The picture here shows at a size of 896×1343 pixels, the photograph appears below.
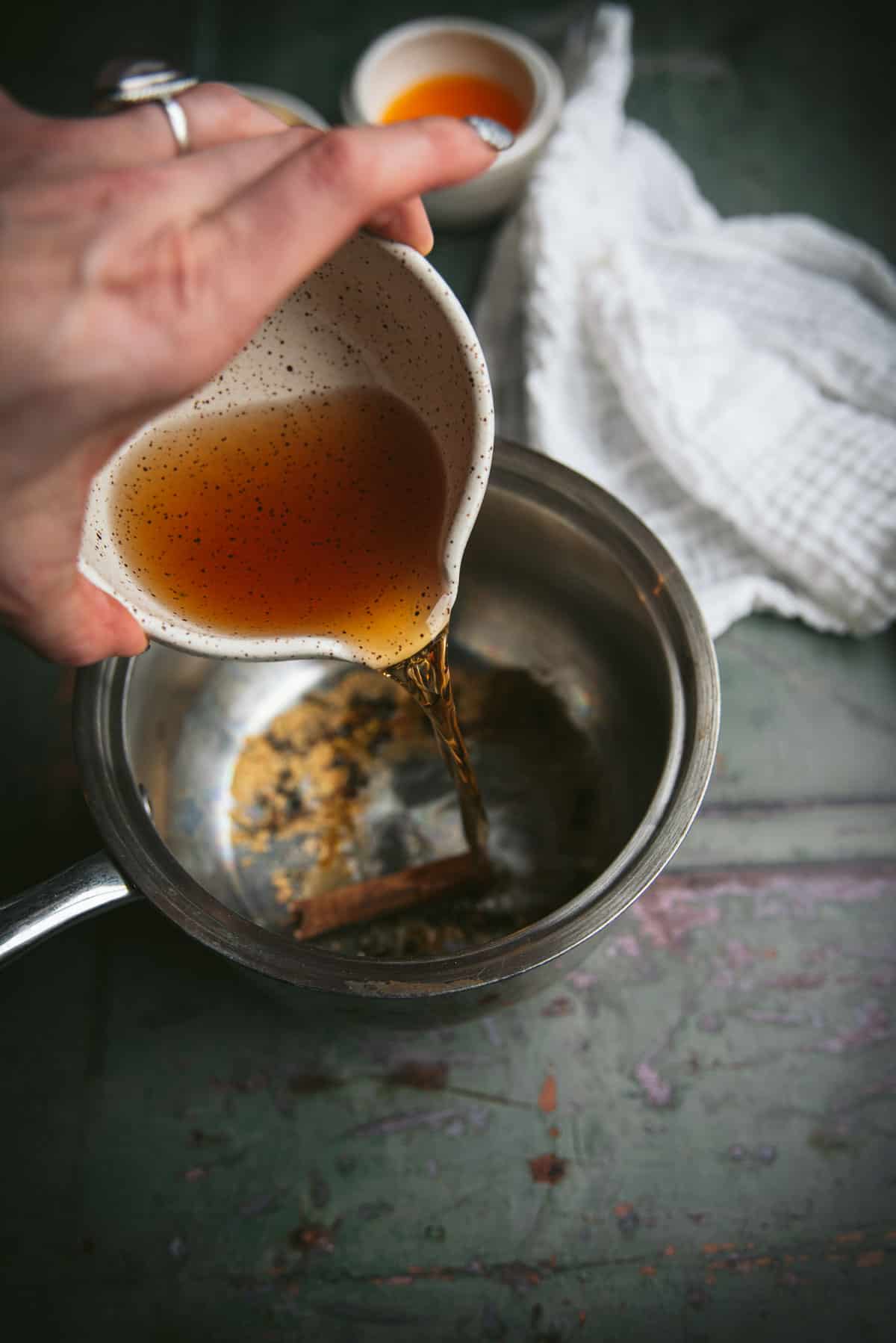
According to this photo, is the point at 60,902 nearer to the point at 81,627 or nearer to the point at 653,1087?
the point at 81,627

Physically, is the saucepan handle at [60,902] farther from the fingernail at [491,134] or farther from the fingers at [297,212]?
the fingernail at [491,134]

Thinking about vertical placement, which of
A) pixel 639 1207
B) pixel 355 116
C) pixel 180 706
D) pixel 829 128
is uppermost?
pixel 355 116

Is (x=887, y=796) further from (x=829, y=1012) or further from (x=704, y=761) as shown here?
(x=704, y=761)

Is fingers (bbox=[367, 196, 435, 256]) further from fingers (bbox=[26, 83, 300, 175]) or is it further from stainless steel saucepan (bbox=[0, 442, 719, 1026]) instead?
stainless steel saucepan (bbox=[0, 442, 719, 1026])

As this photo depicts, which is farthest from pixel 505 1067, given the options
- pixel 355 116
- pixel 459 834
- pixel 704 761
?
pixel 355 116

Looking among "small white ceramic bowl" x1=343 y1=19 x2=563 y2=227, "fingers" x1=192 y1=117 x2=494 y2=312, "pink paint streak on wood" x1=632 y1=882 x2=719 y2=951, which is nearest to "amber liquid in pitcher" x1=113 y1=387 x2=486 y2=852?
"fingers" x1=192 y1=117 x2=494 y2=312

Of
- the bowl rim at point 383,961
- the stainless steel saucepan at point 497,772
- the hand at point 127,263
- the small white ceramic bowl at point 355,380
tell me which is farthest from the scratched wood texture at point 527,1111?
the hand at point 127,263
